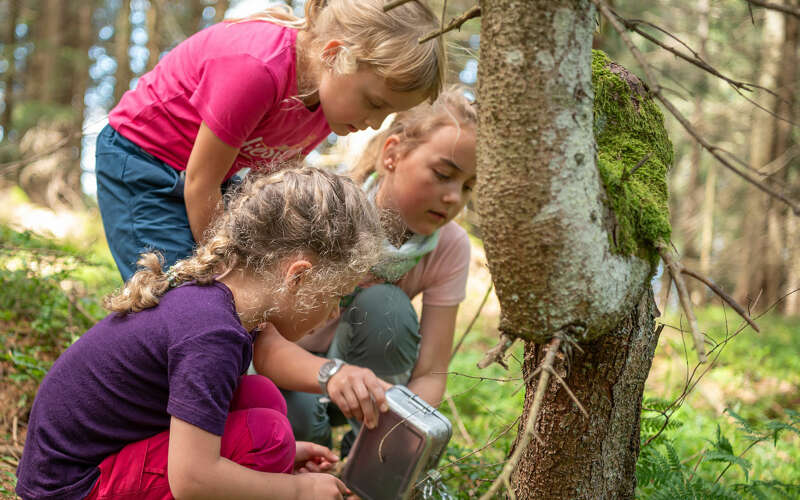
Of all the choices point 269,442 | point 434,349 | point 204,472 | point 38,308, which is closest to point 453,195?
point 434,349

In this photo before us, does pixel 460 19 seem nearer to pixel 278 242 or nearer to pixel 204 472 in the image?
pixel 278 242

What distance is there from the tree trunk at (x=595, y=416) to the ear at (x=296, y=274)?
26.0 inches

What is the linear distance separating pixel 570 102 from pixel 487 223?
0.32 m

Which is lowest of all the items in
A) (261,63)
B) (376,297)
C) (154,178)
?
(376,297)

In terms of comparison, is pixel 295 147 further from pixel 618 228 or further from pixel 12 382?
pixel 12 382

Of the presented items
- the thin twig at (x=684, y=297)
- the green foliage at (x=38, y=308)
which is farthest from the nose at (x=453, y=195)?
the green foliage at (x=38, y=308)

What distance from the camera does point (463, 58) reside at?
2.56m

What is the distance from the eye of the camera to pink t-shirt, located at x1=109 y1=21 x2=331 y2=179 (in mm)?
2055

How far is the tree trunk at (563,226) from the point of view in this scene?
124 centimetres

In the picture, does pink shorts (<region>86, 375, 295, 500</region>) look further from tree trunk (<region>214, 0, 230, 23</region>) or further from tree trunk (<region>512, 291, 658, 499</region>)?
tree trunk (<region>214, 0, 230, 23</region>)

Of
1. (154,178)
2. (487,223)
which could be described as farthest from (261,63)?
(487,223)

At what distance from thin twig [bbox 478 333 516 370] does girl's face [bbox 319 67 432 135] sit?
1.14m

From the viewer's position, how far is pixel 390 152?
104 inches

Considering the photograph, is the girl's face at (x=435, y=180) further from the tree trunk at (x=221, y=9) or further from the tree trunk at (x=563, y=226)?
the tree trunk at (x=221, y=9)
